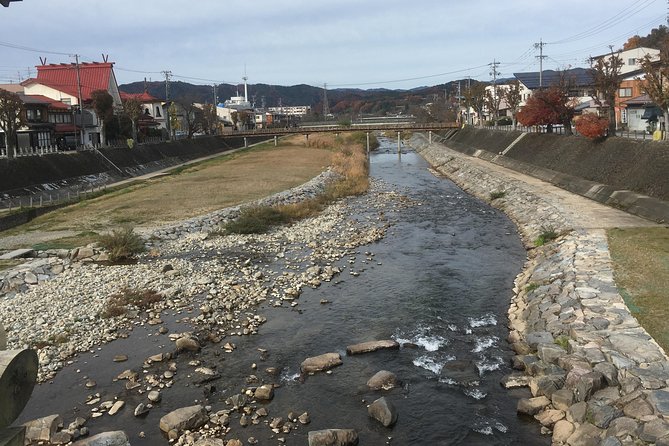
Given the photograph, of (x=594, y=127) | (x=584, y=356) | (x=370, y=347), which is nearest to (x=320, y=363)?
(x=370, y=347)

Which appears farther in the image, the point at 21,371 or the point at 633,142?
the point at 633,142

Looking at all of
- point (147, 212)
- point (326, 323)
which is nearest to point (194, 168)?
point (147, 212)

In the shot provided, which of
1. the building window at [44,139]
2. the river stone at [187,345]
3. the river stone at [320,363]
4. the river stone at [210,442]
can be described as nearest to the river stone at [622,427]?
the river stone at [320,363]

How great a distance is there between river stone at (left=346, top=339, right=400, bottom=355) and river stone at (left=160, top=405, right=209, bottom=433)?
4.29 metres

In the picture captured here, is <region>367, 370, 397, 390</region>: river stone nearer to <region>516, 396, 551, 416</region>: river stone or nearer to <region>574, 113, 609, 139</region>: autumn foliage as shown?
<region>516, 396, 551, 416</region>: river stone

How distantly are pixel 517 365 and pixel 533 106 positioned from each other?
37.0 metres

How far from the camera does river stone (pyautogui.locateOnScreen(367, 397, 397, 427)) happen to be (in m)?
10.4

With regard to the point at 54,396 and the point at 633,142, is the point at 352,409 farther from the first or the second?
the point at 633,142

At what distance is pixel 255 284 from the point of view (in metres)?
19.0

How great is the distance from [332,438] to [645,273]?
11021mm

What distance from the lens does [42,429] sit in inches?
396

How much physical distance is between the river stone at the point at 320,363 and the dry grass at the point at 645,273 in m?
7.15

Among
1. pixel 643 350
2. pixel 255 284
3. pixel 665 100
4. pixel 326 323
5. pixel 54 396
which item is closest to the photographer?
pixel 643 350

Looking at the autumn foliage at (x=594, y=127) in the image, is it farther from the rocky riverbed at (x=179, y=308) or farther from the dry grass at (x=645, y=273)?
the rocky riverbed at (x=179, y=308)
